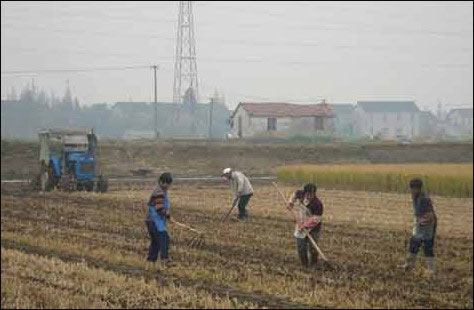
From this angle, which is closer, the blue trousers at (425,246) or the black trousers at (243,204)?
Answer: the blue trousers at (425,246)

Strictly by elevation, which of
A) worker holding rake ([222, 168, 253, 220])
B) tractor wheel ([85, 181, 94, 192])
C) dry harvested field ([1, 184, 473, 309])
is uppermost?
worker holding rake ([222, 168, 253, 220])

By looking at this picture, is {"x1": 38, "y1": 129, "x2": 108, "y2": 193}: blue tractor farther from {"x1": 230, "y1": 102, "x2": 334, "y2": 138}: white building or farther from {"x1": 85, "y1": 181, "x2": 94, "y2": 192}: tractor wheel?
{"x1": 230, "y1": 102, "x2": 334, "y2": 138}: white building

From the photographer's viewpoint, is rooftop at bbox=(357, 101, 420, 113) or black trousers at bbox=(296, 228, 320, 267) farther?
rooftop at bbox=(357, 101, 420, 113)

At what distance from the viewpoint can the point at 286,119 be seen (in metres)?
63.4

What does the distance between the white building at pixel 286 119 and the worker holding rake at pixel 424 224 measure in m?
49.3

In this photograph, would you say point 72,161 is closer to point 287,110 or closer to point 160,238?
point 160,238

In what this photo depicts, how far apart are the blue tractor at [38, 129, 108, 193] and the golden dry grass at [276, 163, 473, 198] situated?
11406 millimetres

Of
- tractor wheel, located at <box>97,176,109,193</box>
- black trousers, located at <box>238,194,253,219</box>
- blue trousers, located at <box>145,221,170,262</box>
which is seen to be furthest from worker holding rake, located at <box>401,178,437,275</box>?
tractor wheel, located at <box>97,176,109,193</box>

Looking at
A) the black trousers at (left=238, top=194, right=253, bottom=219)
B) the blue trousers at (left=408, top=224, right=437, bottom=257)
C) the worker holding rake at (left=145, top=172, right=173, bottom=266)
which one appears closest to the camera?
the blue trousers at (left=408, top=224, right=437, bottom=257)

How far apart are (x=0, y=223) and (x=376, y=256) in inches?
383

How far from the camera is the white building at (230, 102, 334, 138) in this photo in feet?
206

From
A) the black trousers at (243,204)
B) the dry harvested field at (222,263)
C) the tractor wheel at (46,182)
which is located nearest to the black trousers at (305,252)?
the dry harvested field at (222,263)

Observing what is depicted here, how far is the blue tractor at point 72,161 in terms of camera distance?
3006 cm

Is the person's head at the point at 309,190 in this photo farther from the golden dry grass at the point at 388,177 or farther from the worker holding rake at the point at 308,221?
the golden dry grass at the point at 388,177
